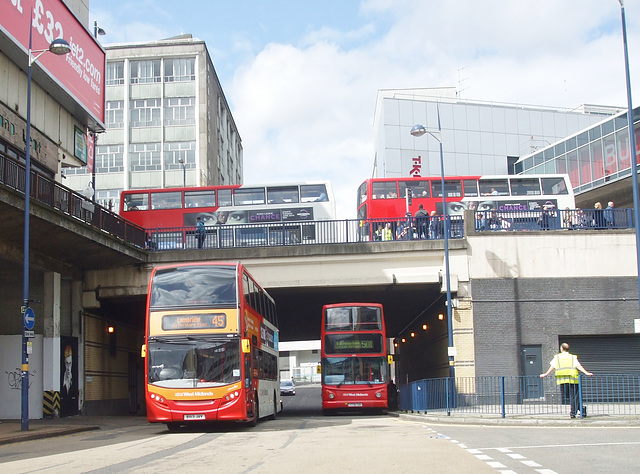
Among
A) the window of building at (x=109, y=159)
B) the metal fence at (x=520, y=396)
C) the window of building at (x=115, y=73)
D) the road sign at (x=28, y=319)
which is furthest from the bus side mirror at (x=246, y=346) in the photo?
the window of building at (x=115, y=73)

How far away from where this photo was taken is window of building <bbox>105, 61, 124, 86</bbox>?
65875mm

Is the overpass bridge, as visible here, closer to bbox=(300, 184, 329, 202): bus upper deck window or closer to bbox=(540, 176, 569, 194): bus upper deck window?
bbox=(300, 184, 329, 202): bus upper deck window

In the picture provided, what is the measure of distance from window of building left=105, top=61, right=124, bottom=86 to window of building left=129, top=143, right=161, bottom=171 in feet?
20.1

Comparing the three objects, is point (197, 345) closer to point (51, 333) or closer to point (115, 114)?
point (51, 333)

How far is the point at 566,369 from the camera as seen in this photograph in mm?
18328

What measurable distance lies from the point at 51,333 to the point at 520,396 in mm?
16212

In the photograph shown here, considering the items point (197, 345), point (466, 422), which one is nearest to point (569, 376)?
point (466, 422)

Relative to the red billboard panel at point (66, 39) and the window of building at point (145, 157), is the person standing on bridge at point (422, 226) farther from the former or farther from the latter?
the window of building at point (145, 157)

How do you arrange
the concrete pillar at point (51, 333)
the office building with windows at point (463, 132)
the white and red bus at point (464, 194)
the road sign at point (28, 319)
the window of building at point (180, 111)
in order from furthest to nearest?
the window of building at point (180, 111) → the office building with windows at point (463, 132) → the white and red bus at point (464, 194) → the concrete pillar at point (51, 333) → the road sign at point (28, 319)

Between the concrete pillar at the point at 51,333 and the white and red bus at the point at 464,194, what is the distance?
1524cm

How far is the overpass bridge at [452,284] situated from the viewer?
2631 centimetres

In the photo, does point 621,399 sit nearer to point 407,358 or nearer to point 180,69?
point 407,358

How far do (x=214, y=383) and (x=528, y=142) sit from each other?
5432cm

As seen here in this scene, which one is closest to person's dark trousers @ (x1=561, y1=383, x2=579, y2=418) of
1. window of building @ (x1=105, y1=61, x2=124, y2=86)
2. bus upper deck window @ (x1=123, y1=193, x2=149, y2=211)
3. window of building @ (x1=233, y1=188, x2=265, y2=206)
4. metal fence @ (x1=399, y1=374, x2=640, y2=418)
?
metal fence @ (x1=399, y1=374, x2=640, y2=418)
